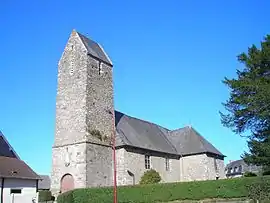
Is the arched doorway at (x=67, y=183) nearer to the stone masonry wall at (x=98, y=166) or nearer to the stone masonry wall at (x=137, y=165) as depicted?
the stone masonry wall at (x=98, y=166)

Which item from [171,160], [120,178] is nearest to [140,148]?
[120,178]

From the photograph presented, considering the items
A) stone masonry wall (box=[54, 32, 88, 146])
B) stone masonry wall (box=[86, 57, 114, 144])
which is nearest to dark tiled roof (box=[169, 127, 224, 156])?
stone masonry wall (box=[86, 57, 114, 144])

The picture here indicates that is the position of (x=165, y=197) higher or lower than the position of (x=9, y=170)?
lower

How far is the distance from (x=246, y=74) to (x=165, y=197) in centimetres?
1316

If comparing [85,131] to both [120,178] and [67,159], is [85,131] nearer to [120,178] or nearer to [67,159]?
[67,159]

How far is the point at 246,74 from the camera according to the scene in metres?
32.3

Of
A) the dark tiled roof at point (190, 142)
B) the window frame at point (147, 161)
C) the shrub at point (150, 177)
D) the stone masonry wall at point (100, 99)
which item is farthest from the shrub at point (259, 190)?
the dark tiled roof at point (190, 142)

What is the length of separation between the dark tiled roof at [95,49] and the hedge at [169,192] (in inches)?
551

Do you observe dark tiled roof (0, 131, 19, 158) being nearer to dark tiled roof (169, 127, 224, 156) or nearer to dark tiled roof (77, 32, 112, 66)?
dark tiled roof (77, 32, 112, 66)

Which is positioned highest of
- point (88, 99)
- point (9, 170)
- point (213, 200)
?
point (88, 99)

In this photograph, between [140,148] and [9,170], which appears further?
[140,148]

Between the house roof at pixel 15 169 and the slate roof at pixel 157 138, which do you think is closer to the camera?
the house roof at pixel 15 169

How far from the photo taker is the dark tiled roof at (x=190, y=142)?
43.6 metres

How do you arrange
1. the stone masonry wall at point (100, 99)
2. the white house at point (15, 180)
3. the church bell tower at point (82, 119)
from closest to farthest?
the white house at point (15, 180)
the church bell tower at point (82, 119)
the stone masonry wall at point (100, 99)
